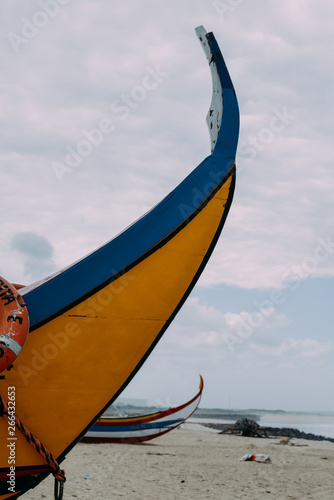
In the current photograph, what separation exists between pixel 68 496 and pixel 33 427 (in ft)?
12.4

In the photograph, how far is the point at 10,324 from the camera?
114 inches

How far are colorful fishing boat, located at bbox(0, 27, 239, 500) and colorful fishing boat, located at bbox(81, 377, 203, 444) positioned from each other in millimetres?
13111

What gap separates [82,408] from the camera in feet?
11.8

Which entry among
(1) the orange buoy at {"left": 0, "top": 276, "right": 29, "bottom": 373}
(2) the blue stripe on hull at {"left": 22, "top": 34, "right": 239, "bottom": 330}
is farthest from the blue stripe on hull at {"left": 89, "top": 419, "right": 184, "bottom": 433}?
(1) the orange buoy at {"left": 0, "top": 276, "right": 29, "bottom": 373}

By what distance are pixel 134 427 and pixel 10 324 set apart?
15.6m

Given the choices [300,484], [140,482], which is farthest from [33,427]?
[300,484]

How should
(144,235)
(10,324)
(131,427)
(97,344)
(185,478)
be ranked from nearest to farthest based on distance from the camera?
1. (10,324)
2. (97,344)
3. (144,235)
4. (185,478)
5. (131,427)

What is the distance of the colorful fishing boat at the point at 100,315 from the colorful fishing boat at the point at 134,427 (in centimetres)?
1311

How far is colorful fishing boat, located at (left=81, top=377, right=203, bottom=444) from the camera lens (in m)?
16.4

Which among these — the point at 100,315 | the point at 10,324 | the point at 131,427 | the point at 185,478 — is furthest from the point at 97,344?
the point at 131,427

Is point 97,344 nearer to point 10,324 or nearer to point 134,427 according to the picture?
point 10,324

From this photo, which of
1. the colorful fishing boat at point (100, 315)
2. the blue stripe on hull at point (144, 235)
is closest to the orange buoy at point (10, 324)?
the colorful fishing boat at point (100, 315)

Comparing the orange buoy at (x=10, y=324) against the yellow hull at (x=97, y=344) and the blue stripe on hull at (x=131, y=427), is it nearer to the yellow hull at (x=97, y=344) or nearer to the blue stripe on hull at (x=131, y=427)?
the yellow hull at (x=97, y=344)

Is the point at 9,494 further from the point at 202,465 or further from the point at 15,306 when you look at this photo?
the point at 202,465
